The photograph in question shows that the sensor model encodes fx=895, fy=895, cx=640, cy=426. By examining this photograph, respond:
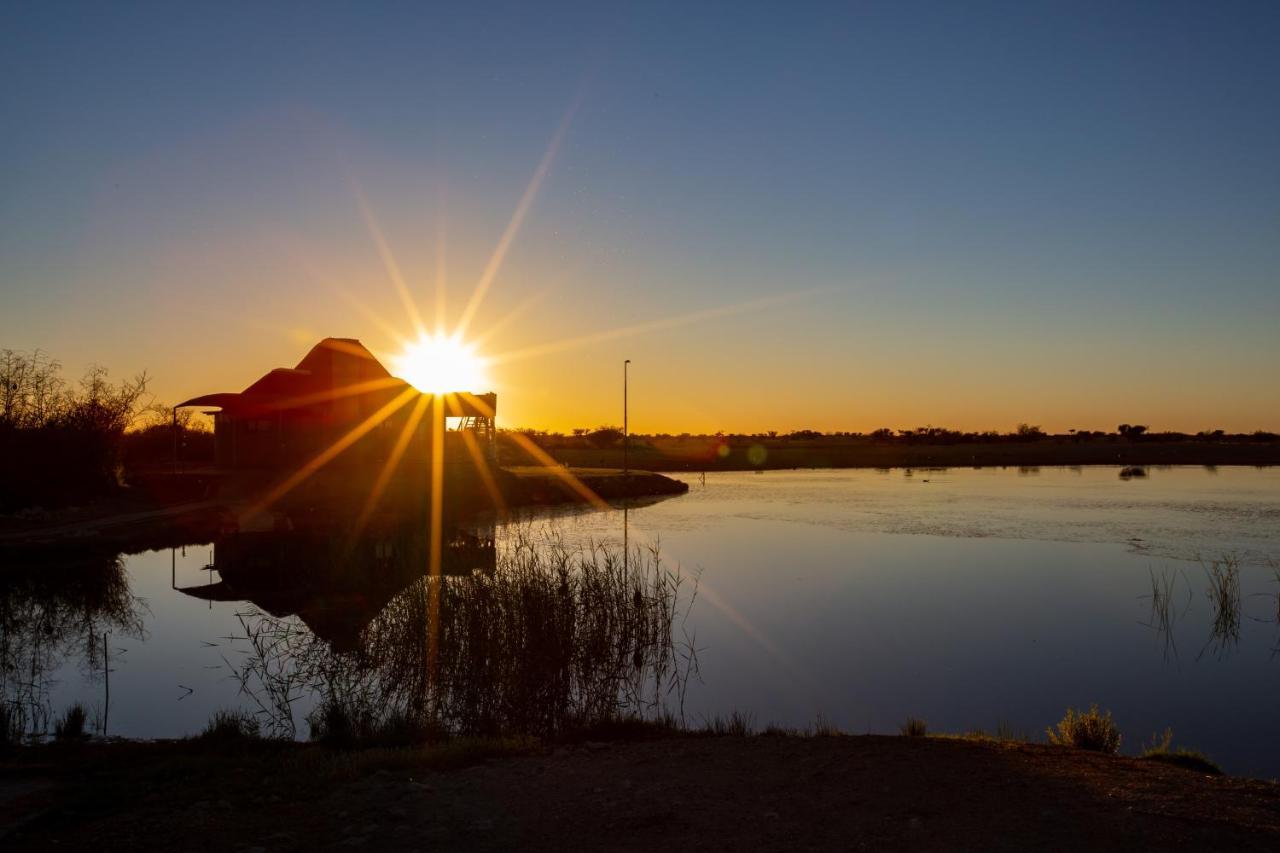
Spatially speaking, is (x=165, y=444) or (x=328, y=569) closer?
(x=328, y=569)

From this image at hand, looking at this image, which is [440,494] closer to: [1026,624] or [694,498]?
Answer: [694,498]

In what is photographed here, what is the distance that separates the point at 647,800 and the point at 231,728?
5.31 m

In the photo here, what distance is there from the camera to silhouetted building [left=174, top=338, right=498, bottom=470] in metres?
37.9

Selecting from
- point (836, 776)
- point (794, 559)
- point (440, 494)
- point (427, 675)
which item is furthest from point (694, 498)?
point (836, 776)

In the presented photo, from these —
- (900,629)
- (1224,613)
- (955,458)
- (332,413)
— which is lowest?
(900,629)

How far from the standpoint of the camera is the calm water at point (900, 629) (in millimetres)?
11914

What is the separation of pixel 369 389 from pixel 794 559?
76.5 ft

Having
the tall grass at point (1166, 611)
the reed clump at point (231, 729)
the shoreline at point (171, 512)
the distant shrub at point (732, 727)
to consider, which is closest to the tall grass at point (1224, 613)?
the tall grass at point (1166, 611)

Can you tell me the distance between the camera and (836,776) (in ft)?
24.0

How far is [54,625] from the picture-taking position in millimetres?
17219

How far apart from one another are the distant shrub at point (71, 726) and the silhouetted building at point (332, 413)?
28.2m

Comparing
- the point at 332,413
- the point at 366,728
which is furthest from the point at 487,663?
the point at 332,413

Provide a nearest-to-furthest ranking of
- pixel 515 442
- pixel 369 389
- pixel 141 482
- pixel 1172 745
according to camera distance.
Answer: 1. pixel 1172 745
2. pixel 141 482
3. pixel 369 389
4. pixel 515 442

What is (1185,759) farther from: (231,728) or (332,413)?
(332,413)
